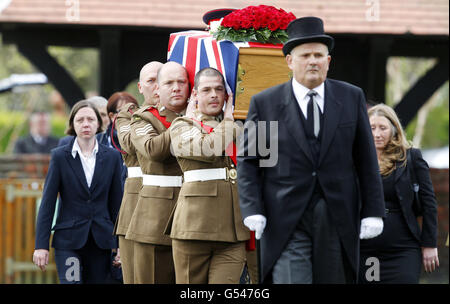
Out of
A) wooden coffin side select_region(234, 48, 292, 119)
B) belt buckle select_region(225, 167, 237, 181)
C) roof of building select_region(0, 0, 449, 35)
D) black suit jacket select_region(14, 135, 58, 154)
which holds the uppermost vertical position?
roof of building select_region(0, 0, 449, 35)

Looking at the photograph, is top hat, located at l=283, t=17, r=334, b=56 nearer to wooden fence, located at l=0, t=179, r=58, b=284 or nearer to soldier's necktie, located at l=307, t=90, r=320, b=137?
soldier's necktie, located at l=307, t=90, r=320, b=137

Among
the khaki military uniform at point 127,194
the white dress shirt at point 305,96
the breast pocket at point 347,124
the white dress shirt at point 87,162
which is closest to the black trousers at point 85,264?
the white dress shirt at point 87,162

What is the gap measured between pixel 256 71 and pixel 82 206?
2.25m

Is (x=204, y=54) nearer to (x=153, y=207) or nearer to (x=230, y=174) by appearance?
(x=230, y=174)

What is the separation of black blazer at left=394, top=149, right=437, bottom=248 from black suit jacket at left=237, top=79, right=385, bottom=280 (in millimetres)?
1748

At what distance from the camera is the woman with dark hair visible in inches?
257

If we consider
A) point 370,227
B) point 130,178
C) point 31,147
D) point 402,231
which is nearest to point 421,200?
point 402,231

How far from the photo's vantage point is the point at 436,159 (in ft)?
64.1

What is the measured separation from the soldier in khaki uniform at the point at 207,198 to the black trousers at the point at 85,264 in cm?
174

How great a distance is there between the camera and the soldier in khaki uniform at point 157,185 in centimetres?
532

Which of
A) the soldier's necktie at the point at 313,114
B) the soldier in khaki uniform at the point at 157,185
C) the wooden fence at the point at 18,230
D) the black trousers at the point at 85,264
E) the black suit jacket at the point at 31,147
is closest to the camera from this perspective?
the soldier's necktie at the point at 313,114

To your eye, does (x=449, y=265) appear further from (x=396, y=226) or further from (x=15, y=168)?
(x=15, y=168)

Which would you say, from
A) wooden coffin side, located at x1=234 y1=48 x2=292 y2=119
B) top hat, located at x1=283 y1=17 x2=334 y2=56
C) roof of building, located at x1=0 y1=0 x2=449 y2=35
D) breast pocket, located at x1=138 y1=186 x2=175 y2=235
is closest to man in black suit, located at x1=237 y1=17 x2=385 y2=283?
top hat, located at x1=283 y1=17 x2=334 y2=56

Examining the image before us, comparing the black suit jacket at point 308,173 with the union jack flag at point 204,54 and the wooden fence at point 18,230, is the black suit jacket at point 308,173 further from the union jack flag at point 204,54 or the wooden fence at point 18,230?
the wooden fence at point 18,230
